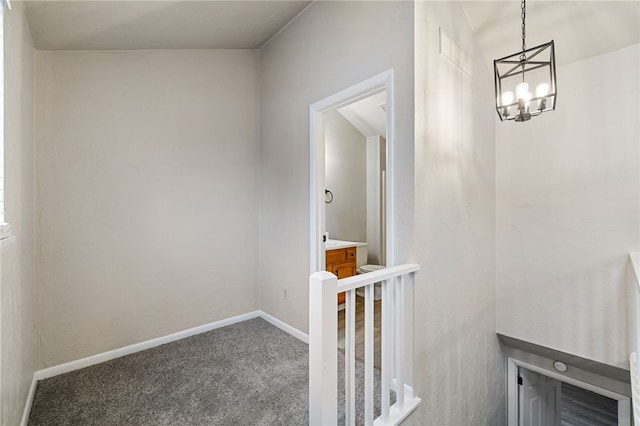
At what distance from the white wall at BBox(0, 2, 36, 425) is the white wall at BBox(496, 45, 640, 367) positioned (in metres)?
3.42

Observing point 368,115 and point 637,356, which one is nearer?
point 637,356

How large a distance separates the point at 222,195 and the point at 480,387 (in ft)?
9.66

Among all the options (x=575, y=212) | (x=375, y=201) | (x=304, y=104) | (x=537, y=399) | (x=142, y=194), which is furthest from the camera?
(x=375, y=201)

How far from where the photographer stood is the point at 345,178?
180 inches

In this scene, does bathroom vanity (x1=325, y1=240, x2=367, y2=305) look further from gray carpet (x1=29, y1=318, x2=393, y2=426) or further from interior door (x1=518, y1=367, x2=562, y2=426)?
interior door (x1=518, y1=367, x2=562, y2=426)

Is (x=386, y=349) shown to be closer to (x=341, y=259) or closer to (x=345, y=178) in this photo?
(x=341, y=259)

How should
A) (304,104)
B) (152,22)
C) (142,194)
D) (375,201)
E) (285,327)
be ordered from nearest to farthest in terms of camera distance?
(152,22) → (142,194) → (304,104) → (285,327) → (375,201)

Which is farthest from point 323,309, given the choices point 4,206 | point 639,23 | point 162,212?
point 639,23

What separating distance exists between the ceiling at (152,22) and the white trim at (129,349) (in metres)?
2.27

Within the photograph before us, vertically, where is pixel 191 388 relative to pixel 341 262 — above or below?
below

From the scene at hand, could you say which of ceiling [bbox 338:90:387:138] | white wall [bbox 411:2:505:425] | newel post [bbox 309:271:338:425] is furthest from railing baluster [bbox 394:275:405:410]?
ceiling [bbox 338:90:387:138]

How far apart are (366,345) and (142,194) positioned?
2.16 m

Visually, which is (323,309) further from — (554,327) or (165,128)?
(554,327)

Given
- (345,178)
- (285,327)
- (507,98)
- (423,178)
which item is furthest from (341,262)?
(507,98)
